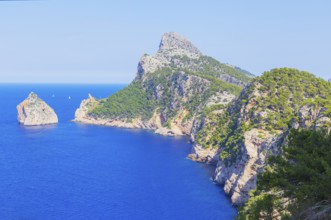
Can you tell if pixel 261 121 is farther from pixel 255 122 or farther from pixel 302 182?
pixel 302 182

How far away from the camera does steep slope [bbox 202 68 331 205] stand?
7944 cm

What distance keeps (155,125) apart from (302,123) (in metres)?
119

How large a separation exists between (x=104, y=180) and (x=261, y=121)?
40576 mm

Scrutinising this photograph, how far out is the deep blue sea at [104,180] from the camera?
77.2m

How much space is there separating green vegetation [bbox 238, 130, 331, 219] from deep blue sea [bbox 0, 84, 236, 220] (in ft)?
126

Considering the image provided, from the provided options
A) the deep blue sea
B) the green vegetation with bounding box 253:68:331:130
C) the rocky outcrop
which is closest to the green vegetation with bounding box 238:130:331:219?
the rocky outcrop

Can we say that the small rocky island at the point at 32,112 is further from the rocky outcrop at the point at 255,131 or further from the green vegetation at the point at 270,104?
the rocky outcrop at the point at 255,131

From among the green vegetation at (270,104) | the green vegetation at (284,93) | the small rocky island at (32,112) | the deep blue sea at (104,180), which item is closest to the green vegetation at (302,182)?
the deep blue sea at (104,180)

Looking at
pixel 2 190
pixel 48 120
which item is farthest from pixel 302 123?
pixel 48 120

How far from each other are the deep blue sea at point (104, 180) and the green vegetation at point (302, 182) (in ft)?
126

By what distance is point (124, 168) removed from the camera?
371ft

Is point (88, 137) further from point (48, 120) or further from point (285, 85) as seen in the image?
point (285, 85)

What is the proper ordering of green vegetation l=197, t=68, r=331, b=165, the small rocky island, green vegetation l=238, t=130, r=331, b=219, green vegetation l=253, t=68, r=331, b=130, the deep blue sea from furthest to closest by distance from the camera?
the small rocky island → green vegetation l=253, t=68, r=331, b=130 → green vegetation l=197, t=68, r=331, b=165 → the deep blue sea → green vegetation l=238, t=130, r=331, b=219

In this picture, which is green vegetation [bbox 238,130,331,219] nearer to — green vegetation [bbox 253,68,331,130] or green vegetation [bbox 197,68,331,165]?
green vegetation [bbox 197,68,331,165]
